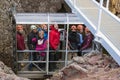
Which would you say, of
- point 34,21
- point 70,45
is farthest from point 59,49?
point 34,21

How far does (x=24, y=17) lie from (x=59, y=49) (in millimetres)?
1811

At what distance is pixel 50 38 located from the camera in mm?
13914

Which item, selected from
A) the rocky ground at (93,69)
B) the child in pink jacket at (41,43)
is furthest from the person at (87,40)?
the rocky ground at (93,69)

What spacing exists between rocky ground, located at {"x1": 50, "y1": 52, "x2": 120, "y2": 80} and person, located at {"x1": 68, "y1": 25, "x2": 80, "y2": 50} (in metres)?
4.15

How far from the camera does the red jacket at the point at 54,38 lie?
13711 millimetres

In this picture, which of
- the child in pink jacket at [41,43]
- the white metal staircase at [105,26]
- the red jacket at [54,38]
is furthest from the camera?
the red jacket at [54,38]

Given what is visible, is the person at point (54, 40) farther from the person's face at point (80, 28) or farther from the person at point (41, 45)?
the person's face at point (80, 28)

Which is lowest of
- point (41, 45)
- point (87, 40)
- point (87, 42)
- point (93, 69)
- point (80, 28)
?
point (41, 45)

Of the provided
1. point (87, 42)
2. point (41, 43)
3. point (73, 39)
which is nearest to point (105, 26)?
point (87, 42)

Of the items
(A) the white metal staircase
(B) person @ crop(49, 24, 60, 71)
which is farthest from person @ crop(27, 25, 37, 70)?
(A) the white metal staircase

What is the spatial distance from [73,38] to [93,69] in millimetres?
5423

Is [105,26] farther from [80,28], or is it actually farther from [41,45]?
[41,45]

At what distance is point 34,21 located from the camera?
14.2 metres

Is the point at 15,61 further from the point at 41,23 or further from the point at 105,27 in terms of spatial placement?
the point at 105,27
